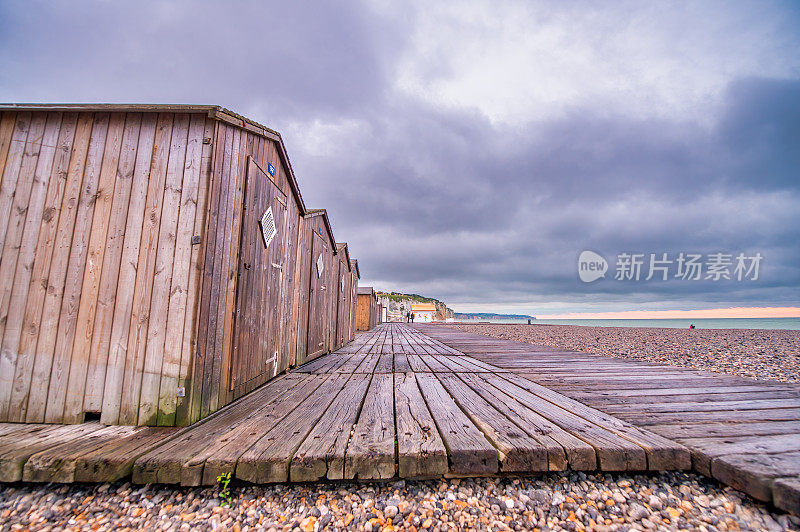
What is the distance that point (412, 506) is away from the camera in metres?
1.65

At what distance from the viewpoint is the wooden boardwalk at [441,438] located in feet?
5.59

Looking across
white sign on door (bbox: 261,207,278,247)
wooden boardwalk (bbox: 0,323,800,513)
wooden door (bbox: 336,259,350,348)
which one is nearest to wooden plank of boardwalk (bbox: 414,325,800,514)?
wooden boardwalk (bbox: 0,323,800,513)

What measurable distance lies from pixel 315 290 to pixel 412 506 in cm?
526

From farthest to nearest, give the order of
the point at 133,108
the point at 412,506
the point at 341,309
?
the point at 341,309 → the point at 133,108 → the point at 412,506

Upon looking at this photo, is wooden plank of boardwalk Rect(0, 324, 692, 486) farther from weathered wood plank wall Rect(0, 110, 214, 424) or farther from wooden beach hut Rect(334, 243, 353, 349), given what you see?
wooden beach hut Rect(334, 243, 353, 349)

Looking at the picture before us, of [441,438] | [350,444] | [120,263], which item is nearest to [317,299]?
[120,263]

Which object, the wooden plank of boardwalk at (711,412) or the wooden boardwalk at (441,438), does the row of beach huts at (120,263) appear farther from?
the wooden plank of boardwalk at (711,412)

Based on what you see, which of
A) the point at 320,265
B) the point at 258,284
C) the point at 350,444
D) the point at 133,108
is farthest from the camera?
the point at 320,265

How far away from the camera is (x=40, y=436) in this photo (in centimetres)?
214

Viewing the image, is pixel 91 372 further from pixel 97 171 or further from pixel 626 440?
pixel 626 440

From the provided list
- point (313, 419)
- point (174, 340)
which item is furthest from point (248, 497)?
point (174, 340)

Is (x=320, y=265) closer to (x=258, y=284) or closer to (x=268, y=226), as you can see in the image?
(x=268, y=226)

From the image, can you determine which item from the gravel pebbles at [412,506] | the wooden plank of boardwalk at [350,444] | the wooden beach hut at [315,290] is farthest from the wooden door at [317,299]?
the gravel pebbles at [412,506]

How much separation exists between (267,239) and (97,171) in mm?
1604
